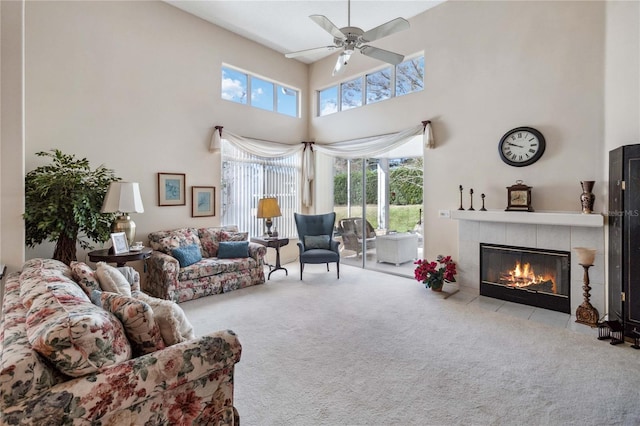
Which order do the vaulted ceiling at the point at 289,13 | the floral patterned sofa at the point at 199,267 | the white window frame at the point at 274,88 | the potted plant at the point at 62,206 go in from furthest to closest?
the white window frame at the point at 274,88 < the vaulted ceiling at the point at 289,13 < the floral patterned sofa at the point at 199,267 < the potted plant at the point at 62,206

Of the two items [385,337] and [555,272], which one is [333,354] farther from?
[555,272]

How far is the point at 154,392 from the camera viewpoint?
1358 mm

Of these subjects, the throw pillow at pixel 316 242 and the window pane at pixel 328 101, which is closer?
the throw pillow at pixel 316 242

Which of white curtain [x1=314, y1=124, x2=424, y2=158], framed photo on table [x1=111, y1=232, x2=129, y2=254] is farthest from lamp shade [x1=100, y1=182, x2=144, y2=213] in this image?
white curtain [x1=314, y1=124, x2=424, y2=158]

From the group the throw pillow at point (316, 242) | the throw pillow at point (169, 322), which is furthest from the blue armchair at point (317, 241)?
the throw pillow at point (169, 322)

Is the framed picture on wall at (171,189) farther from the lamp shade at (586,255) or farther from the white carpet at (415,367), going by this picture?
the lamp shade at (586,255)

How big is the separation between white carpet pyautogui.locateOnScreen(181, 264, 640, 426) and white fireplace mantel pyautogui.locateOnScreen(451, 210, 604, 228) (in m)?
1.13

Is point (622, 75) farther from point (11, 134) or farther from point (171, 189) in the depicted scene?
point (11, 134)

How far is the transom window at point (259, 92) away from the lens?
223 inches

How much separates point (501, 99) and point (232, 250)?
4.29 metres

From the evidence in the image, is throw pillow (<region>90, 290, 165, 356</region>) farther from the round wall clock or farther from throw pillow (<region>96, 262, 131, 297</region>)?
the round wall clock

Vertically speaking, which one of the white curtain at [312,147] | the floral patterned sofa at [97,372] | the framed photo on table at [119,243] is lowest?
the floral patterned sofa at [97,372]

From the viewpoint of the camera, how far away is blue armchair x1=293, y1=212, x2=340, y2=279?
5086mm

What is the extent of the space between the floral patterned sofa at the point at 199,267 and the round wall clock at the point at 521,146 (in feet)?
12.0
